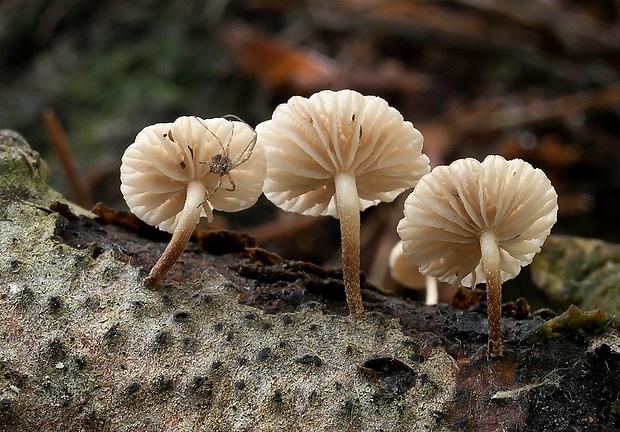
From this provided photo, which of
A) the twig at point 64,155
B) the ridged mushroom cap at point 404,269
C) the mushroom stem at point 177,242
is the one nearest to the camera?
the mushroom stem at point 177,242

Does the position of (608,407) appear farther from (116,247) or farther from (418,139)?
(116,247)

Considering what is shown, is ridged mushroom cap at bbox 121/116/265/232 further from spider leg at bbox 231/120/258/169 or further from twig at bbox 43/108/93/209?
twig at bbox 43/108/93/209

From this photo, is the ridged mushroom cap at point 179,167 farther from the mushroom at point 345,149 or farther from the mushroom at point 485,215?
the mushroom at point 485,215

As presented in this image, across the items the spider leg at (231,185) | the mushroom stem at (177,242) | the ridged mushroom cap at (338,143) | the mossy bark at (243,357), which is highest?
the ridged mushroom cap at (338,143)

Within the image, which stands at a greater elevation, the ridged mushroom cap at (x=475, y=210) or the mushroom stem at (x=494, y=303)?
the ridged mushroom cap at (x=475, y=210)

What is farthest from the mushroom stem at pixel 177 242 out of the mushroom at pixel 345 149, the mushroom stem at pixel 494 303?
the mushroom stem at pixel 494 303

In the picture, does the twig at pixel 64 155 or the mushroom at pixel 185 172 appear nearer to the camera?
the mushroom at pixel 185 172

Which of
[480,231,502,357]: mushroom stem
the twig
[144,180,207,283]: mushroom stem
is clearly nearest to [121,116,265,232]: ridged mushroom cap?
[144,180,207,283]: mushroom stem

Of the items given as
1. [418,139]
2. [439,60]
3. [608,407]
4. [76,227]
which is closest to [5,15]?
[439,60]
